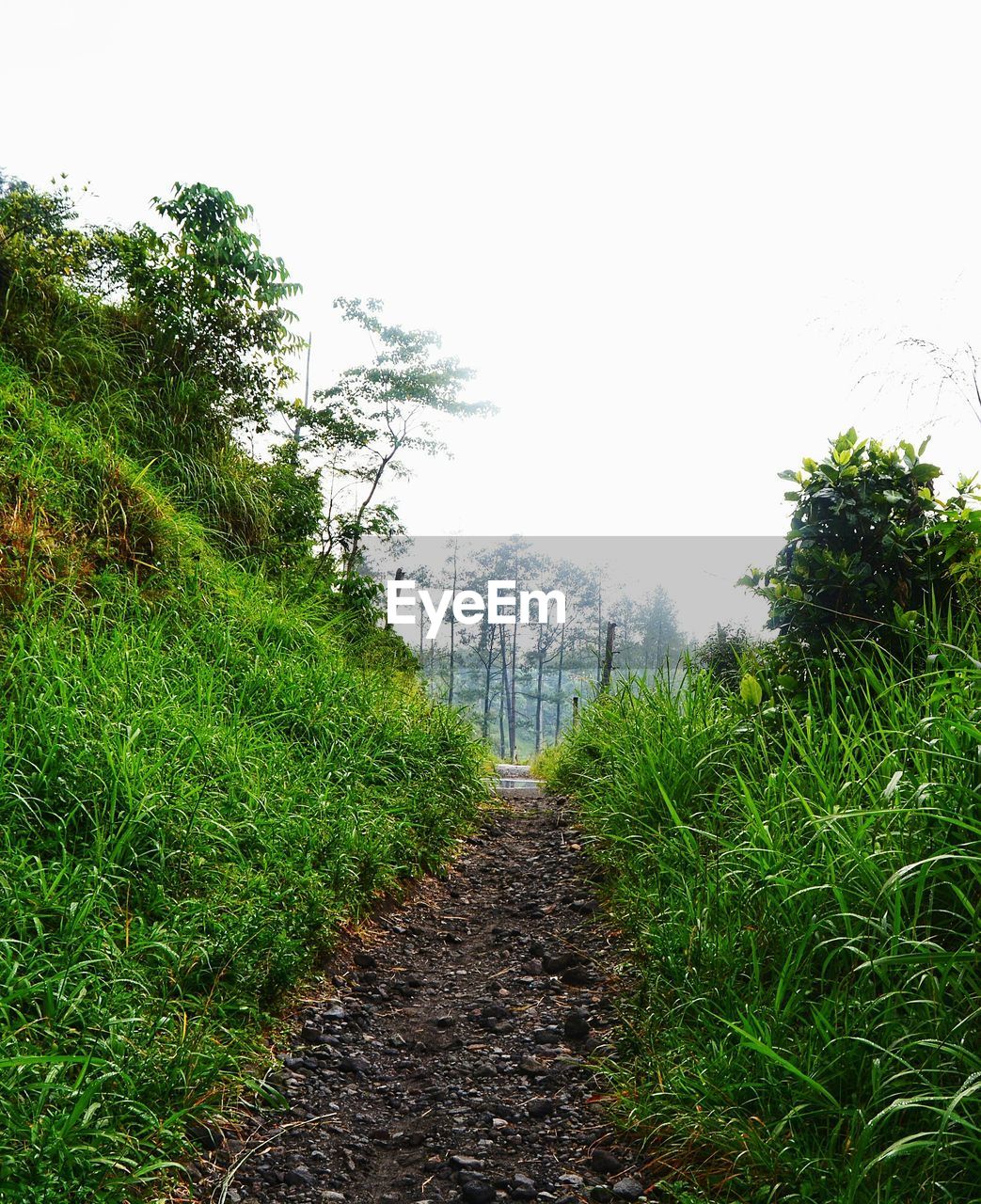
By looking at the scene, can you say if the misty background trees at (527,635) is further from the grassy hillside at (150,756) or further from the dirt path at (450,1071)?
the dirt path at (450,1071)

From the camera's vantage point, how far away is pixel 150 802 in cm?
315

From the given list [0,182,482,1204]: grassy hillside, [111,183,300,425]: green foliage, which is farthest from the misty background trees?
[0,182,482,1204]: grassy hillside

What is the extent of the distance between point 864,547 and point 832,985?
7.44 feet

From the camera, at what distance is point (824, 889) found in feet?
7.54

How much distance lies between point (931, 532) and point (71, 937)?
3.68m

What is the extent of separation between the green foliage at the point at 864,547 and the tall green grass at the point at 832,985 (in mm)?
624

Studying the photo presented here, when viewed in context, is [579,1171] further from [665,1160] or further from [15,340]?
[15,340]

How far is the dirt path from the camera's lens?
86.7 inches

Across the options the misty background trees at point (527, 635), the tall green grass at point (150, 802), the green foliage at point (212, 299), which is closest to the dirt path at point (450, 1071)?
the tall green grass at point (150, 802)

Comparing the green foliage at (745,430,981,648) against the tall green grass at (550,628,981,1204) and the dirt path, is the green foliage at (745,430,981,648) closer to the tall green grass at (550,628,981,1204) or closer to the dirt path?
the tall green grass at (550,628,981,1204)

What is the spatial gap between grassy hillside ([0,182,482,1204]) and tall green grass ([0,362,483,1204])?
0.04 feet

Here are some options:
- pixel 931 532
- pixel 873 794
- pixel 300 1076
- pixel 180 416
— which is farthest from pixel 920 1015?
pixel 180 416

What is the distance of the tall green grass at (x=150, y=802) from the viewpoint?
2.13 meters

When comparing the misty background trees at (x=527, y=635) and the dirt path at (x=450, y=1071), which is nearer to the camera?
the dirt path at (x=450, y=1071)
